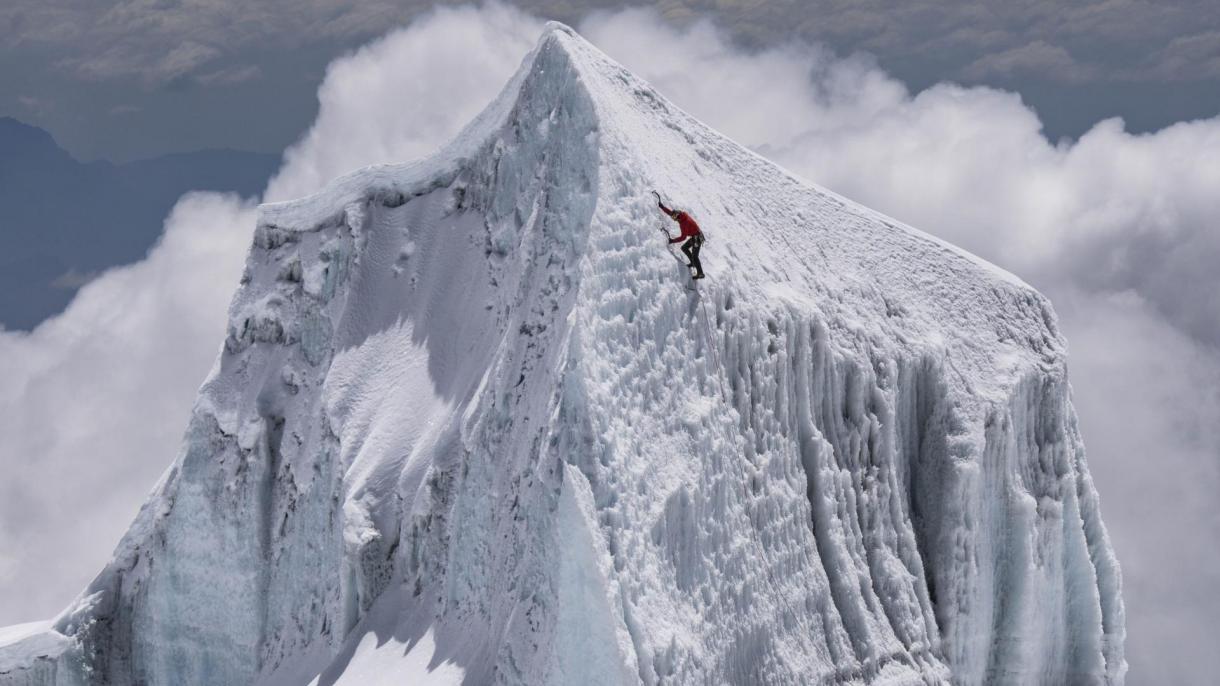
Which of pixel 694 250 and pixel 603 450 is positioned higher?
pixel 694 250

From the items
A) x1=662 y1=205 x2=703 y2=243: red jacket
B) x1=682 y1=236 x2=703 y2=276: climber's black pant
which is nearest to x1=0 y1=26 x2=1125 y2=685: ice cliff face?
x1=682 y1=236 x2=703 y2=276: climber's black pant

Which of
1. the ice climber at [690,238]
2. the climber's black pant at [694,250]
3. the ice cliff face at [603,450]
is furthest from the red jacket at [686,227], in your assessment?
the ice cliff face at [603,450]

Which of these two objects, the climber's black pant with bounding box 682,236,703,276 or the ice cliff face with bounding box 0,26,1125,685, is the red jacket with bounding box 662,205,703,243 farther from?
the ice cliff face with bounding box 0,26,1125,685

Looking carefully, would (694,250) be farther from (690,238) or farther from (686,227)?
(686,227)

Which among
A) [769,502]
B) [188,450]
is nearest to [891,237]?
[769,502]

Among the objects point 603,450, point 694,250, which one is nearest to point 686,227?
point 694,250

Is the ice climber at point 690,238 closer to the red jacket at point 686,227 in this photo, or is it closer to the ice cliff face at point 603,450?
the red jacket at point 686,227

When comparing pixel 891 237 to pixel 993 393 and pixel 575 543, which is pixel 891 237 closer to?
pixel 993 393
